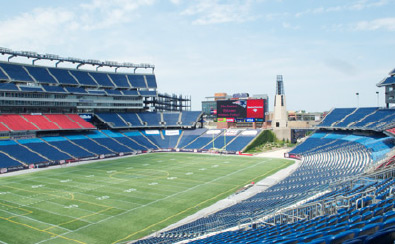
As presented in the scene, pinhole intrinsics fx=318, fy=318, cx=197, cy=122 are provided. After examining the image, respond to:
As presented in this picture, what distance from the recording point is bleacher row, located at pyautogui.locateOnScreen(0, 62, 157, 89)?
6800 centimetres

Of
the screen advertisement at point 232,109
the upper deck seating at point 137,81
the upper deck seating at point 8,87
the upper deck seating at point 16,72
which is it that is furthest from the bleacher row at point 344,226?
the upper deck seating at point 137,81

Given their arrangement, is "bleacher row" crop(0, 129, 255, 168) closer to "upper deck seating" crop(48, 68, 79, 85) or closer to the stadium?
the stadium

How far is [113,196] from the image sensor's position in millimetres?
34938

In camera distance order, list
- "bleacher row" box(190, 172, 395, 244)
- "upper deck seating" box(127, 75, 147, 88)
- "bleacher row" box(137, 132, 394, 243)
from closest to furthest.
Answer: "bleacher row" box(190, 172, 395, 244) < "bleacher row" box(137, 132, 394, 243) < "upper deck seating" box(127, 75, 147, 88)

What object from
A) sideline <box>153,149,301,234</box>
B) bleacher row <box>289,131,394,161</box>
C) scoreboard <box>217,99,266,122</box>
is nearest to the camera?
sideline <box>153,149,301,234</box>

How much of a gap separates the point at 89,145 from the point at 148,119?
77.7 ft

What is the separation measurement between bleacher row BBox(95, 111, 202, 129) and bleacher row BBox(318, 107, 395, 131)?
34.9 m

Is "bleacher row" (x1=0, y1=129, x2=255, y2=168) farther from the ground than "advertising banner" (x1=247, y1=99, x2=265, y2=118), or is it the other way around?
"advertising banner" (x1=247, y1=99, x2=265, y2=118)

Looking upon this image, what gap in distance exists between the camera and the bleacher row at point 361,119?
169ft

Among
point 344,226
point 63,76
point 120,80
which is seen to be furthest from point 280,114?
point 344,226

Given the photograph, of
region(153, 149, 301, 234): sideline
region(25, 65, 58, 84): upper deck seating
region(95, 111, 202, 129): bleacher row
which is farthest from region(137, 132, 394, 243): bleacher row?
region(25, 65, 58, 84): upper deck seating

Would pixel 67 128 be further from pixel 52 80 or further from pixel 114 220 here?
pixel 114 220

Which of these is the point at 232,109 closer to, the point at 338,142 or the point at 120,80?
the point at 338,142

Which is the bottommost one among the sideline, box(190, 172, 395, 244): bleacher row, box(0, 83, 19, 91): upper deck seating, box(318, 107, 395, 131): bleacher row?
the sideline
